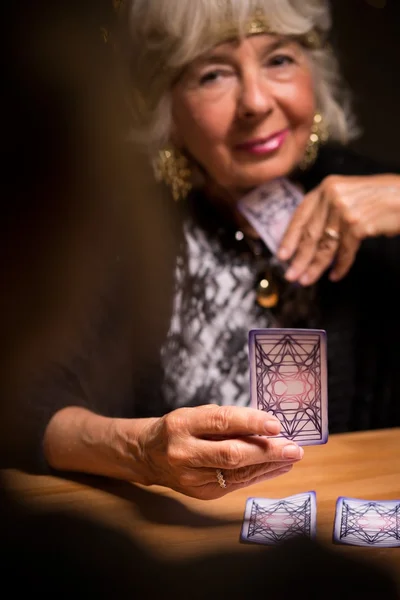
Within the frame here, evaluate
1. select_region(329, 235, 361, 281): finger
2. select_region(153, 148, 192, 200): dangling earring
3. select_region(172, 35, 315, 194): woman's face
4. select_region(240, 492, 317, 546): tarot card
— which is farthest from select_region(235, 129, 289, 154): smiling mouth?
select_region(240, 492, 317, 546): tarot card

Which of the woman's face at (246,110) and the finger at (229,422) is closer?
the finger at (229,422)

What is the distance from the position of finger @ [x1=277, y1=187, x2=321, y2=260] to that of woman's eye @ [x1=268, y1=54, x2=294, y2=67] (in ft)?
0.79

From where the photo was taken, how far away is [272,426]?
104cm

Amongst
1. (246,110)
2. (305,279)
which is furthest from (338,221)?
(246,110)

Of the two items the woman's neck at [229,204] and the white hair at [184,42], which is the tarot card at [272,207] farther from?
the white hair at [184,42]

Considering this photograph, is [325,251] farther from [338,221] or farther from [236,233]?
[236,233]

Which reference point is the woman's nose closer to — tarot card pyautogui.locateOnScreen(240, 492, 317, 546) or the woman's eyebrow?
the woman's eyebrow

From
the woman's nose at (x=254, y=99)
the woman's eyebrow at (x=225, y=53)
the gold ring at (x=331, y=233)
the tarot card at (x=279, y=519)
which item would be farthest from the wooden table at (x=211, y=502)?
the woman's eyebrow at (x=225, y=53)

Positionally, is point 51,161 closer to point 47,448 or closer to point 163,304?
Result: point 163,304

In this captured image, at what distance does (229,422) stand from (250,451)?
6 centimetres

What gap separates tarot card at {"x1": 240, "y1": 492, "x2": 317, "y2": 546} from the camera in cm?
113

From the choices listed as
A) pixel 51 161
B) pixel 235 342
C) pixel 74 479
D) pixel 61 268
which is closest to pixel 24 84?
pixel 51 161

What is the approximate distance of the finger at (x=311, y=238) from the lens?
4.35 ft

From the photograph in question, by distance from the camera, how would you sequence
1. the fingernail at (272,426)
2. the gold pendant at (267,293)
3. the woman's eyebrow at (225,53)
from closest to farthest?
1. the fingernail at (272,426)
2. the woman's eyebrow at (225,53)
3. the gold pendant at (267,293)
